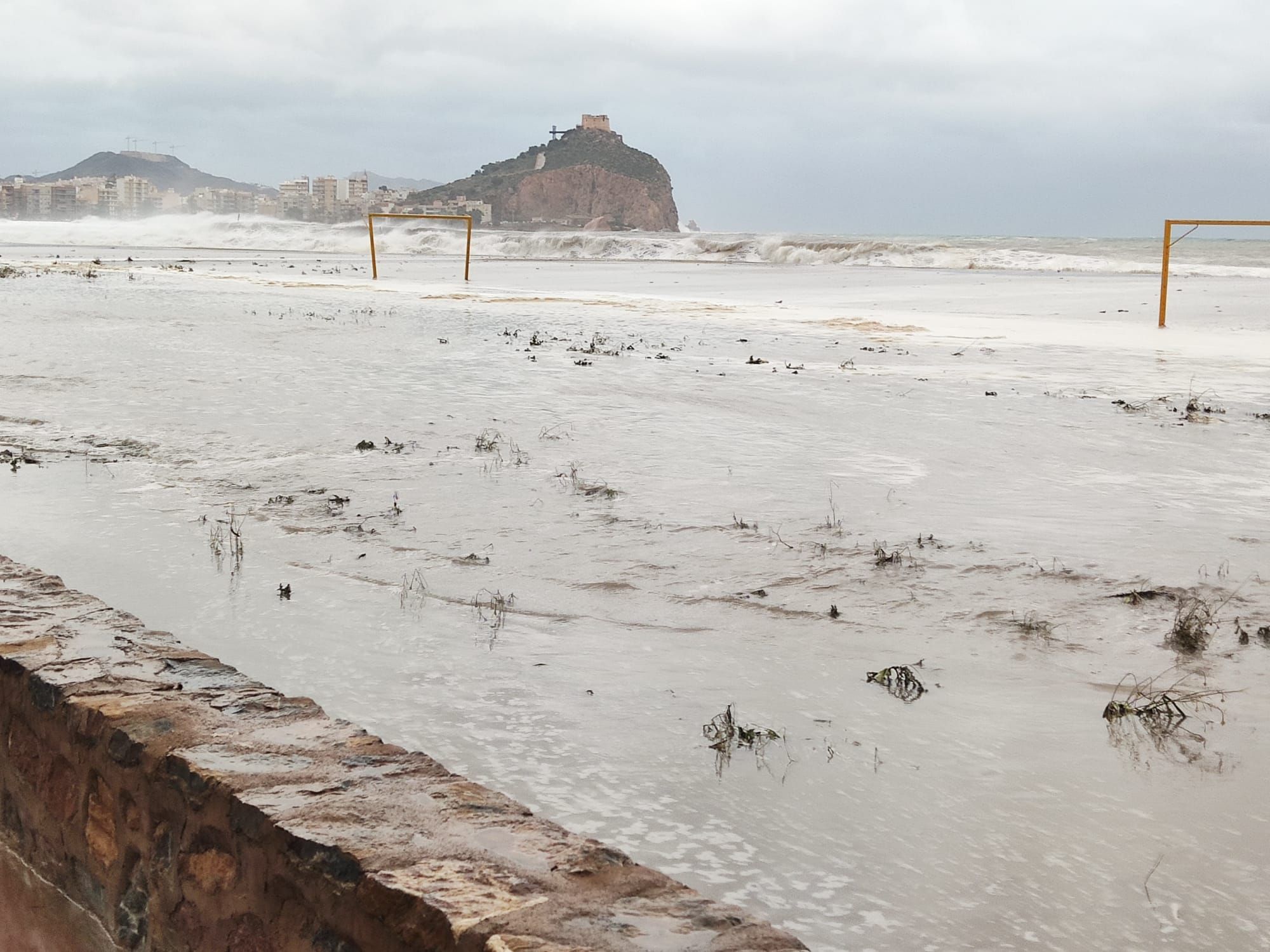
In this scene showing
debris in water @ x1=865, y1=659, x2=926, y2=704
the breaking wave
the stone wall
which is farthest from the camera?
the breaking wave

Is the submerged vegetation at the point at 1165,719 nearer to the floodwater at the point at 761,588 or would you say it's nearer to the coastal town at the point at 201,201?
the floodwater at the point at 761,588

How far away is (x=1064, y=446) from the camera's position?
29.8ft

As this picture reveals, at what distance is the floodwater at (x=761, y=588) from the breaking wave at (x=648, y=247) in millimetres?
37589

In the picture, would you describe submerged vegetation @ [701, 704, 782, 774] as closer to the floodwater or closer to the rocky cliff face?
the floodwater

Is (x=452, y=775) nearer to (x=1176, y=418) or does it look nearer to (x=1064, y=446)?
(x=1064, y=446)

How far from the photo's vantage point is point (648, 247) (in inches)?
2623

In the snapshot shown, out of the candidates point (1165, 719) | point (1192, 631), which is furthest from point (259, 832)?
point (1192, 631)

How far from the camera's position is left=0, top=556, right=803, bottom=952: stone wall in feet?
7.16

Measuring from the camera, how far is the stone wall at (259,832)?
7.16 ft

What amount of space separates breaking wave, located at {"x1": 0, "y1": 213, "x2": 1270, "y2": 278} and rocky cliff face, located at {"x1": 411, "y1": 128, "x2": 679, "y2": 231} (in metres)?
42.9

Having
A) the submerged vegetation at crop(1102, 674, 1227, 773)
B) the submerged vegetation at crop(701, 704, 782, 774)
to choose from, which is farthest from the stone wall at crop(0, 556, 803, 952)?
the submerged vegetation at crop(1102, 674, 1227, 773)

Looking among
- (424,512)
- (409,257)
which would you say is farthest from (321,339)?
(409,257)

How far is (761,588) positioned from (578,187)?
13347 cm

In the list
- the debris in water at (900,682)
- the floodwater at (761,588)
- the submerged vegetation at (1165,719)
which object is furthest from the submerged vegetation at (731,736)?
the submerged vegetation at (1165,719)
